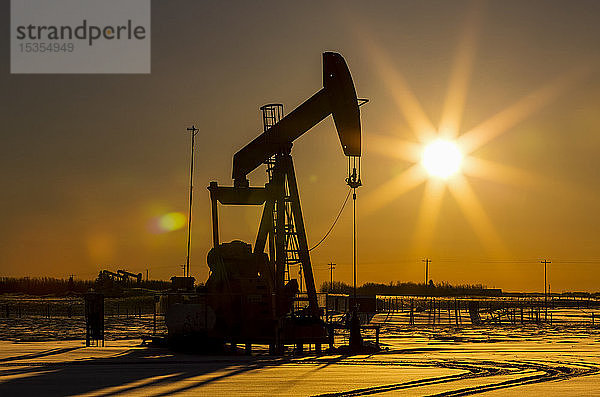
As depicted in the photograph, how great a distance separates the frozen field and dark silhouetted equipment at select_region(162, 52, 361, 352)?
1.66m

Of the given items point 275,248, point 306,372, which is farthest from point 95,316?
point 306,372

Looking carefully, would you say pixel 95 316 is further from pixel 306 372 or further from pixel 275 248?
pixel 306 372

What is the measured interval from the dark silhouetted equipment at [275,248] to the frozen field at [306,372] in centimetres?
166

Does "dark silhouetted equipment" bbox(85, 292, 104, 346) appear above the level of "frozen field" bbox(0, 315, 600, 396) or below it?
above

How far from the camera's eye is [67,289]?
5364 inches

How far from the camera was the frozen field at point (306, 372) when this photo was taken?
49.2 ft

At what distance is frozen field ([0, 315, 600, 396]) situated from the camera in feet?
49.2

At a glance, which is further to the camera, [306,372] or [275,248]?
[275,248]

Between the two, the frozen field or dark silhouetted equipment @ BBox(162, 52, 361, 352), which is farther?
dark silhouetted equipment @ BBox(162, 52, 361, 352)

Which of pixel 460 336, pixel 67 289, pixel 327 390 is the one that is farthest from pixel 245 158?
pixel 67 289

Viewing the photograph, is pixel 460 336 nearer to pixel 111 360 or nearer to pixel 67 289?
pixel 111 360

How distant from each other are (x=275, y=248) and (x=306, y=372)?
35.2 feet

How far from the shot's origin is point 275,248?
2895cm

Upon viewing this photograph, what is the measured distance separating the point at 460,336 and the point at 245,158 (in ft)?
37.4
